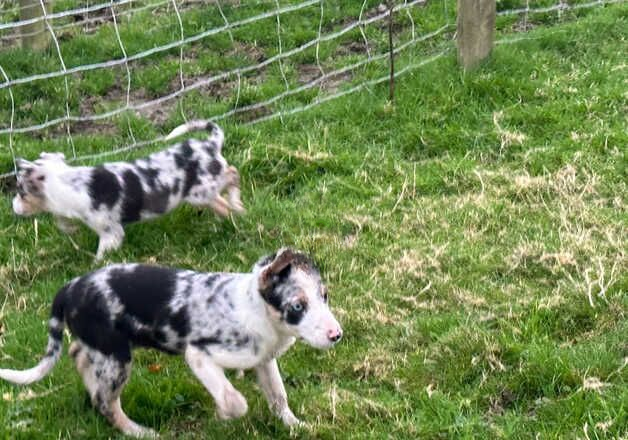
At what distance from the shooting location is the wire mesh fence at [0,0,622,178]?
331 inches

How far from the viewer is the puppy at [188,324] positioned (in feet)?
15.1

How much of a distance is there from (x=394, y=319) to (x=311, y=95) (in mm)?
3398

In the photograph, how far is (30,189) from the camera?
22.1 ft

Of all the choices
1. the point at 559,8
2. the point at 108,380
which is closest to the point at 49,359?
the point at 108,380

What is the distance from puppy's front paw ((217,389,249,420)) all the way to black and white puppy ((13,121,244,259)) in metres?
2.20

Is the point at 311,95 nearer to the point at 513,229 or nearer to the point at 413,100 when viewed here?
the point at 413,100

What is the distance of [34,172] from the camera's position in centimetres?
673

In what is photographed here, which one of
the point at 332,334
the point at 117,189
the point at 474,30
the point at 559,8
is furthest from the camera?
the point at 559,8

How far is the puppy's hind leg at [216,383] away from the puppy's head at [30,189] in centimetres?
242

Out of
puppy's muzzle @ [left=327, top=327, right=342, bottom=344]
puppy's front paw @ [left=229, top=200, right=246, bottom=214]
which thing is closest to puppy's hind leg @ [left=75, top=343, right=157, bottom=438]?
puppy's muzzle @ [left=327, top=327, right=342, bottom=344]

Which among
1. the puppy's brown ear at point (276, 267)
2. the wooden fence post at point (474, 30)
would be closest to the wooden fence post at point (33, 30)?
the wooden fence post at point (474, 30)

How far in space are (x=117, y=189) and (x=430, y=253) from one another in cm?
208

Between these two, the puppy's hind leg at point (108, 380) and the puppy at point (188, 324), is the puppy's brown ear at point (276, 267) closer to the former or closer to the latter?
the puppy at point (188, 324)

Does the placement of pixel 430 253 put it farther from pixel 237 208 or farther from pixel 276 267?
pixel 276 267
